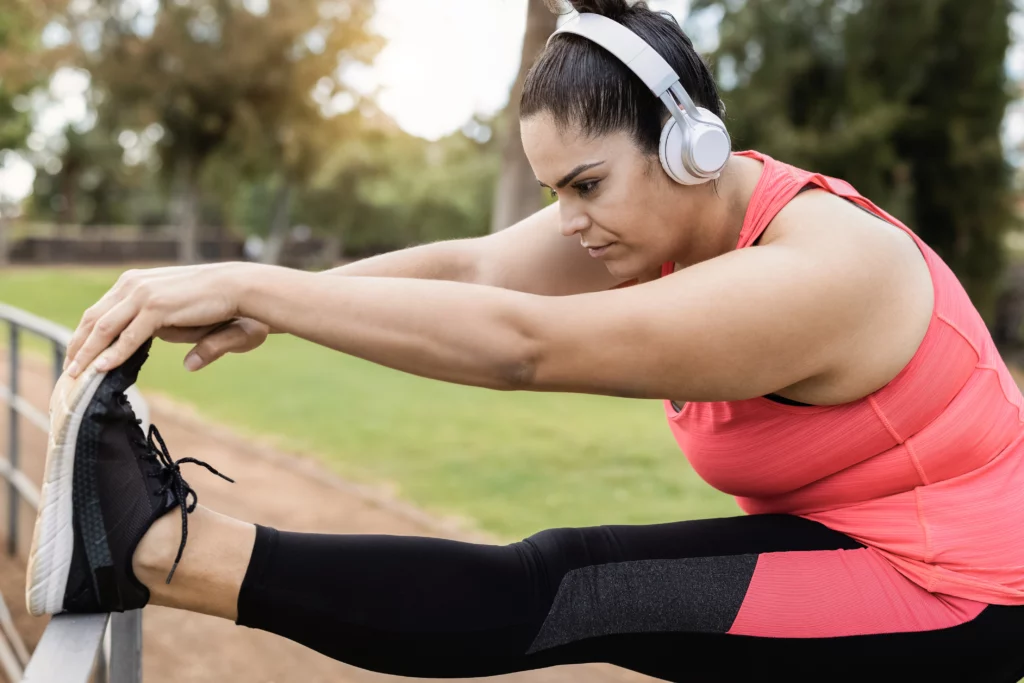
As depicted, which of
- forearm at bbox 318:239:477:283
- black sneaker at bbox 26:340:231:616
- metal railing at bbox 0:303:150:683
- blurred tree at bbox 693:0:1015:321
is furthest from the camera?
blurred tree at bbox 693:0:1015:321

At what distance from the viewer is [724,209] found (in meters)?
1.68

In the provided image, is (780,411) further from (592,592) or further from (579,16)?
(579,16)

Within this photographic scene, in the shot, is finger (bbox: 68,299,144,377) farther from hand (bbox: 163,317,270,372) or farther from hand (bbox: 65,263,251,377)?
hand (bbox: 163,317,270,372)

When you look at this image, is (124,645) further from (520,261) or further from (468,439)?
(468,439)

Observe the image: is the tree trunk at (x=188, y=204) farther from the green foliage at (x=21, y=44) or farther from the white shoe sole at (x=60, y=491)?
the white shoe sole at (x=60, y=491)

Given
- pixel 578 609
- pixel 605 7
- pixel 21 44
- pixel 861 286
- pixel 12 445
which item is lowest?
pixel 12 445

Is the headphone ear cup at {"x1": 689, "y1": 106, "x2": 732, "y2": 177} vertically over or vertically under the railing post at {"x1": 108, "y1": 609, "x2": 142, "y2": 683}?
over

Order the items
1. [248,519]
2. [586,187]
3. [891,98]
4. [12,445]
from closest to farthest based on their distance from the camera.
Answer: [586,187] → [12,445] → [248,519] → [891,98]

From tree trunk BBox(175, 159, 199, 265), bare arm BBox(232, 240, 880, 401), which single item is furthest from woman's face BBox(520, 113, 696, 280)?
tree trunk BBox(175, 159, 199, 265)

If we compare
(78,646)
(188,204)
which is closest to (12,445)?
(78,646)

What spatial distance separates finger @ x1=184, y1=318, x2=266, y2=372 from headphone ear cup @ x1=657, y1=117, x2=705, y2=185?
28.0 inches

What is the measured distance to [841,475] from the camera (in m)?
1.62

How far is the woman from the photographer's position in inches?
53.8

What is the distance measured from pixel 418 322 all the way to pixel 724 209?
63 cm
